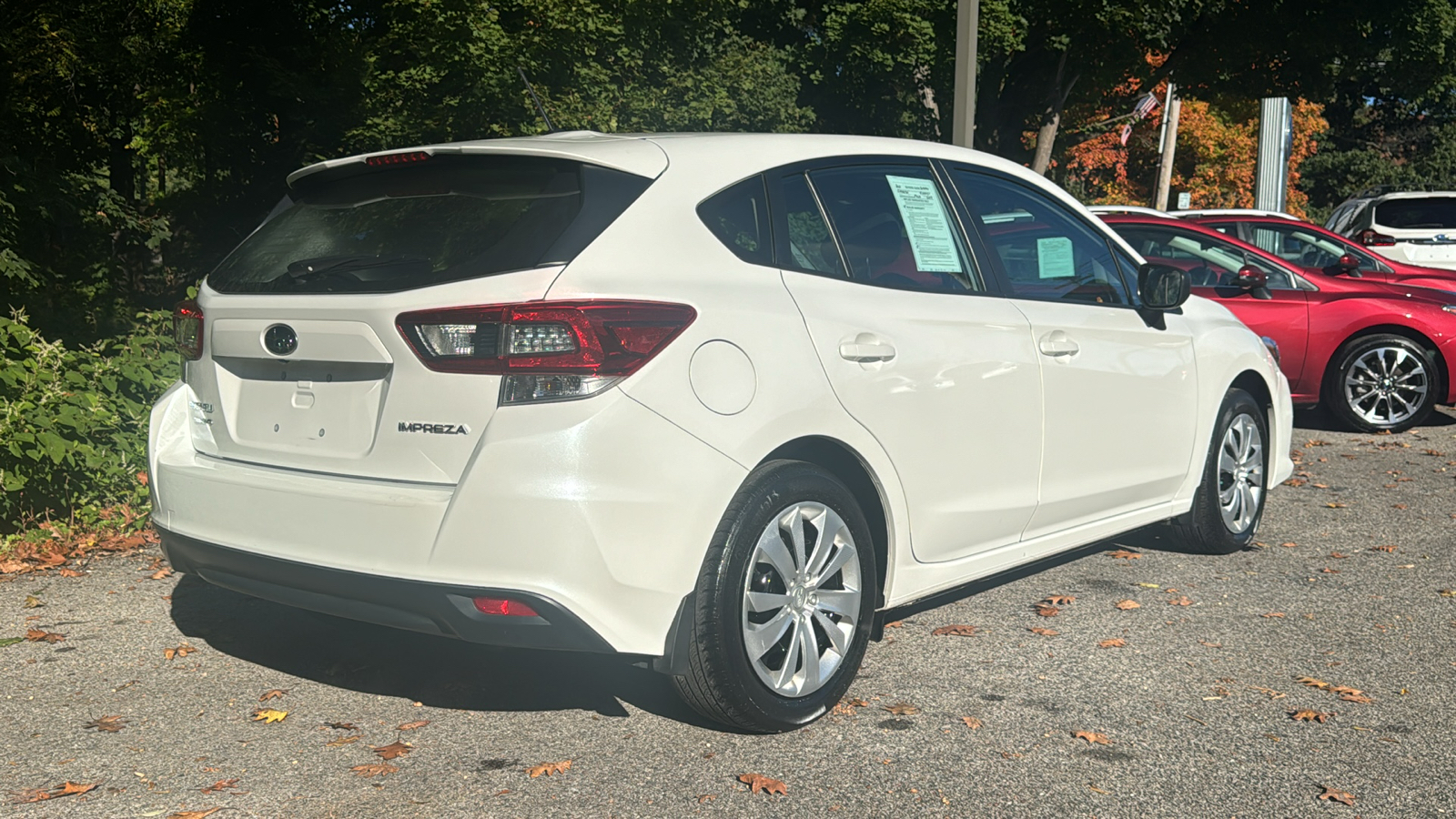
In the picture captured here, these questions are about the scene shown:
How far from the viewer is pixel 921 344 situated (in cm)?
450

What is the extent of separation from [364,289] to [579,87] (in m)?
14.4

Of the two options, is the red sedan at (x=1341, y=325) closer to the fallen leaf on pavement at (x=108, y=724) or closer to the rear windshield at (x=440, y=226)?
the rear windshield at (x=440, y=226)

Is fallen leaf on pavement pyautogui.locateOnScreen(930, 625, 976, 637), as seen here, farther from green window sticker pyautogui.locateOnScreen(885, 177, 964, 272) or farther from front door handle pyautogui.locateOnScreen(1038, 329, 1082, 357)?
green window sticker pyautogui.locateOnScreen(885, 177, 964, 272)

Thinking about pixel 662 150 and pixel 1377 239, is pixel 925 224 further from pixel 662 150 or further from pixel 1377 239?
pixel 1377 239

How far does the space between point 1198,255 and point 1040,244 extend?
614 centimetres

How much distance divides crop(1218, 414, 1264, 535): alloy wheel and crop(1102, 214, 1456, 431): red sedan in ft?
14.7

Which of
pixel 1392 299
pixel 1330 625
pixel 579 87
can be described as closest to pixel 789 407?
pixel 1330 625

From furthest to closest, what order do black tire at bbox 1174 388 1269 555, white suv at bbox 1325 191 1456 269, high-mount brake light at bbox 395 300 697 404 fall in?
white suv at bbox 1325 191 1456 269
black tire at bbox 1174 388 1269 555
high-mount brake light at bbox 395 300 697 404

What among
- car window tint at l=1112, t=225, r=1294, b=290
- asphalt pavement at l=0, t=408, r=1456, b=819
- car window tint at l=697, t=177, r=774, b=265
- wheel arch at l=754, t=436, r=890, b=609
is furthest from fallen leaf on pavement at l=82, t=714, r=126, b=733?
car window tint at l=1112, t=225, r=1294, b=290

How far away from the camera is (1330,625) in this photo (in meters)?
5.48

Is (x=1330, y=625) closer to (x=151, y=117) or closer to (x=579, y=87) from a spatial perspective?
(x=579, y=87)

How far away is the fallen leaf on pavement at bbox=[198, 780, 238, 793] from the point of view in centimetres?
377

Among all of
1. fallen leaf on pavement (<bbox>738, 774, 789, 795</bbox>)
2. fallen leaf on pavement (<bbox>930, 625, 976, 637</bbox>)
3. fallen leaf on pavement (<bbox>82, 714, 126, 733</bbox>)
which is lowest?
fallen leaf on pavement (<bbox>930, 625, 976, 637</bbox>)

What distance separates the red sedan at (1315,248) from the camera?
12.0 meters
